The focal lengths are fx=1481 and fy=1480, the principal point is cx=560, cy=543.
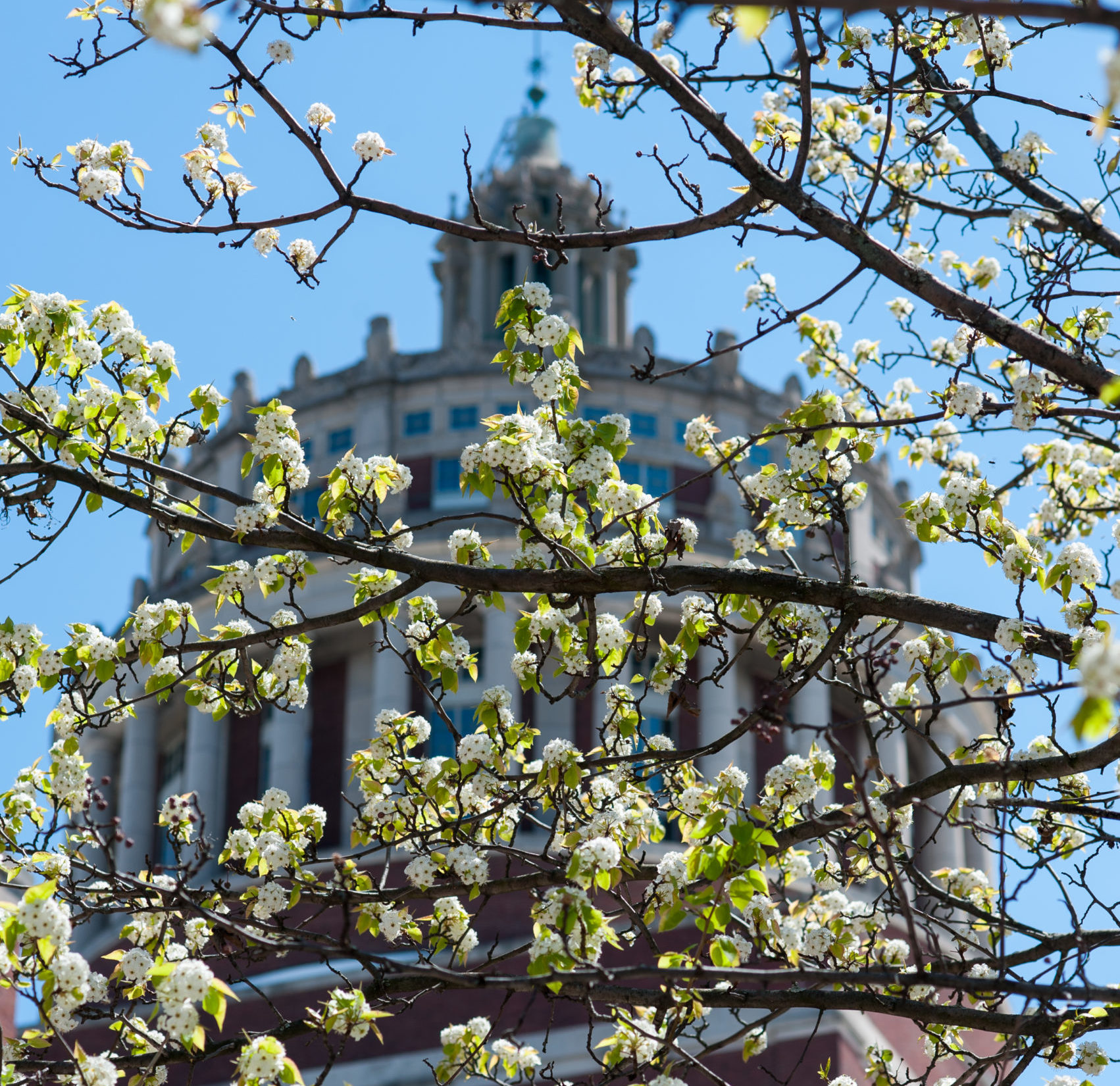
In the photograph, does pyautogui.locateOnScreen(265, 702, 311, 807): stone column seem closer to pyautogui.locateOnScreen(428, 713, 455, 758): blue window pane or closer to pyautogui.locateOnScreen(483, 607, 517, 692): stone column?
pyautogui.locateOnScreen(428, 713, 455, 758): blue window pane

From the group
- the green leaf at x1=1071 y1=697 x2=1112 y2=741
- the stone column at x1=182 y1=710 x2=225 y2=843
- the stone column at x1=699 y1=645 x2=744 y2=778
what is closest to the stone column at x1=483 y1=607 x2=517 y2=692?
the stone column at x1=699 y1=645 x2=744 y2=778

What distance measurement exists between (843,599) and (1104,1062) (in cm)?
343

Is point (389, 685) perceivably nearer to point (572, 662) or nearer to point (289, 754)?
point (289, 754)

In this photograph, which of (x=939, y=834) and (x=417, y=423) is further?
(x=939, y=834)

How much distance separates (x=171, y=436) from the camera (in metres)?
9.49

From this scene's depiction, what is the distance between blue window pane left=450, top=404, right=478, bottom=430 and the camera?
48.4 meters

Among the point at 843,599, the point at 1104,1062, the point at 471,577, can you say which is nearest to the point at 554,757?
the point at 471,577

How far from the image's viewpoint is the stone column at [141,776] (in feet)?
160

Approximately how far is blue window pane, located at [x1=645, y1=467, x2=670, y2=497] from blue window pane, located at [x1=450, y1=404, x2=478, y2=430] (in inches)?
242

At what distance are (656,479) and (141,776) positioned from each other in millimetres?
20226

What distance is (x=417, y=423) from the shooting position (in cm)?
4909

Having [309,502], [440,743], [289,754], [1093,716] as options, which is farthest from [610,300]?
[1093,716]

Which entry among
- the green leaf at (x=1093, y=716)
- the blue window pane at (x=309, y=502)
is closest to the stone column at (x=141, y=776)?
the blue window pane at (x=309, y=502)

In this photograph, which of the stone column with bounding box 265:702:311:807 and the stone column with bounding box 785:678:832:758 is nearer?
the stone column with bounding box 785:678:832:758
